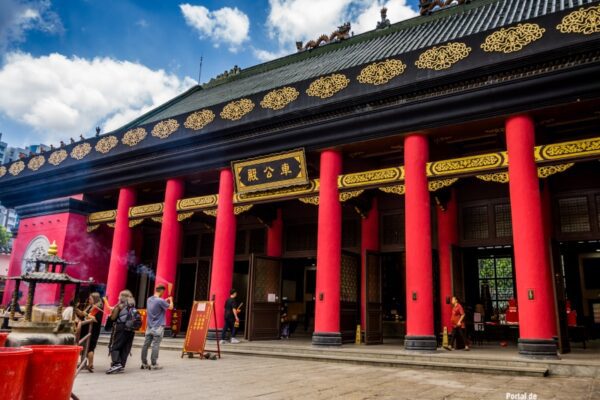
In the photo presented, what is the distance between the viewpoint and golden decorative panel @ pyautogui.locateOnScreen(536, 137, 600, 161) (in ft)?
29.0

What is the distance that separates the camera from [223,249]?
13266mm

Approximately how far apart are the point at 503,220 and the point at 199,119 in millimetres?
9489

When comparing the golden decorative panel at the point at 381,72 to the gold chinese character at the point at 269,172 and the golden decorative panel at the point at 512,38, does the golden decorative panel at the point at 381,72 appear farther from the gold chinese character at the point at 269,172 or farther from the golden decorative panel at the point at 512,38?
the gold chinese character at the point at 269,172

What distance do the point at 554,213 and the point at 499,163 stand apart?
311cm

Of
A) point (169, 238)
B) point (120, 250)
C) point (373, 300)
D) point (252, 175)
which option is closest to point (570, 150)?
point (373, 300)

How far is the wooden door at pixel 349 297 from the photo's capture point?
1239 cm

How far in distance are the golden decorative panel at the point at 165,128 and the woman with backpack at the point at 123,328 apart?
320 inches

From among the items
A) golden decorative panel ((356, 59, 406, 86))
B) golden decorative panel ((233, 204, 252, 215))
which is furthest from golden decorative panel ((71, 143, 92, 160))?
golden decorative panel ((356, 59, 406, 86))

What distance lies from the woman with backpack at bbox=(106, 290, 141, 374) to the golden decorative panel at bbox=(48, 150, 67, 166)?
12.0 m

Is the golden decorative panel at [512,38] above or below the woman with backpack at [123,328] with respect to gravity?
above

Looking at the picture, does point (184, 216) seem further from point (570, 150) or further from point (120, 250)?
point (570, 150)

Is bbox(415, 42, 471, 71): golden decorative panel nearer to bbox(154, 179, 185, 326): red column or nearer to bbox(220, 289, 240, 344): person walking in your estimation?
bbox(220, 289, 240, 344): person walking

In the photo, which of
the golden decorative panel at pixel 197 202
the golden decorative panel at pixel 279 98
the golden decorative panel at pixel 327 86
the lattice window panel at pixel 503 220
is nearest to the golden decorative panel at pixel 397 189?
the golden decorative panel at pixel 327 86

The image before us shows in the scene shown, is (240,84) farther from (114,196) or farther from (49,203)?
(49,203)
